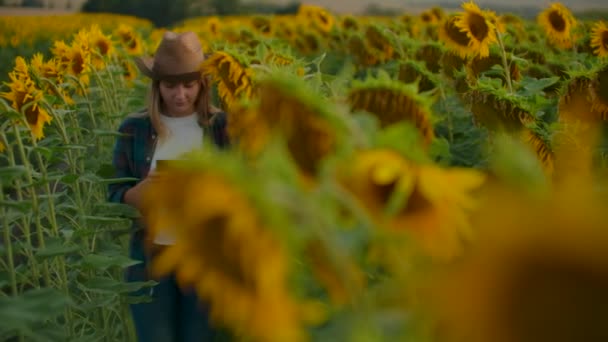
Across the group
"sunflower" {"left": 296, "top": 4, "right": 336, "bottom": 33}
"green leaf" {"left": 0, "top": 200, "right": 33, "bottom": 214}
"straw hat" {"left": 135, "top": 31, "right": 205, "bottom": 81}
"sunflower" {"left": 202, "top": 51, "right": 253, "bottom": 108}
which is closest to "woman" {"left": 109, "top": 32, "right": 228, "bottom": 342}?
"straw hat" {"left": 135, "top": 31, "right": 205, "bottom": 81}

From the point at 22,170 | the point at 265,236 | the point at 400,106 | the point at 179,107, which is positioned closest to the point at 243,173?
the point at 265,236

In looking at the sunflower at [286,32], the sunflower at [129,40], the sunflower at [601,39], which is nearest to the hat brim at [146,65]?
the sunflower at [601,39]

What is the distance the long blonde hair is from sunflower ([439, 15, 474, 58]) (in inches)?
30.9

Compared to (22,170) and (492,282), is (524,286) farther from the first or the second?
(22,170)

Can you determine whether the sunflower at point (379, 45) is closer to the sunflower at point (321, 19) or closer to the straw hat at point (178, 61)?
the sunflower at point (321, 19)

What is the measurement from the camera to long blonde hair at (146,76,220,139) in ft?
8.27

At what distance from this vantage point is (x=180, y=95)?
2.51m

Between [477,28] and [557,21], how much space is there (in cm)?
148

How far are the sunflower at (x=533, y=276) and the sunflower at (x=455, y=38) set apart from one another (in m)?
2.17

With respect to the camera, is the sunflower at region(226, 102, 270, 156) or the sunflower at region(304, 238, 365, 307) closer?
the sunflower at region(304, 238, 365, 307)

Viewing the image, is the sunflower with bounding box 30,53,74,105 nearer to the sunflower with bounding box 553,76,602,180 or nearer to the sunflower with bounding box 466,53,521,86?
the sunflower with bounding box 466,53,521,86

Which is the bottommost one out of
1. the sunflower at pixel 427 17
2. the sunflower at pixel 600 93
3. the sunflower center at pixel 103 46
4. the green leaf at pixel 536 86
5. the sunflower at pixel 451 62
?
the sunflower at pixel 427 17

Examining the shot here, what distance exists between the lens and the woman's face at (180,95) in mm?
2516

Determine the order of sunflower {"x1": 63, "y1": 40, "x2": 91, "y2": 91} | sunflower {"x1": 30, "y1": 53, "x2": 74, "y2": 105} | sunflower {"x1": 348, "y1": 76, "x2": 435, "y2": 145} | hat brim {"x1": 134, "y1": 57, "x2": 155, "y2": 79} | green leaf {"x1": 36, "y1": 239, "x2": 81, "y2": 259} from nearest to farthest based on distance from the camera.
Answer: sunflower {"x1": 348, "y1": 76, "x2": 435, "y2": 145}, green leaf {"x1": 36, "y1": 239, "x2": 81, "y2": 259}, hat brim {"x1": 134, "y1": 57, "x2": 155, "y2": 79}, sunflower {"x1": 30, "y1": 53, "x2": 74, "y2": 105}, sunflower {"x1": 63, "y1": 40, "x2": 91, "y2": 91}
